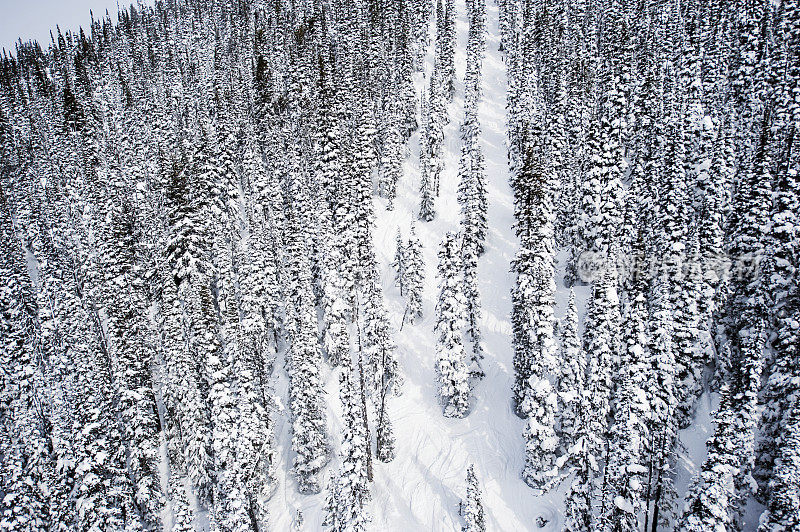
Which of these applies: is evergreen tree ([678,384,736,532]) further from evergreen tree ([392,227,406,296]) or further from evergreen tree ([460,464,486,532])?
evergreen tree ([392,227,406,296])

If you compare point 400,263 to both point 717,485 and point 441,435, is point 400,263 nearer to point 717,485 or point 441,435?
point 441,435

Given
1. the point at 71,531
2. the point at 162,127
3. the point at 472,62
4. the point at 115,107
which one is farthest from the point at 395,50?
the point at 71,531

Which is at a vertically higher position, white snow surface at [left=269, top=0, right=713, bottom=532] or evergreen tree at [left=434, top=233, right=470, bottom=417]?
evergreen tree at [left=434, top=233, right=470, bottom=417]

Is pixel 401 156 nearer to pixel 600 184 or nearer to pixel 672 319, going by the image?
pixel 600 184

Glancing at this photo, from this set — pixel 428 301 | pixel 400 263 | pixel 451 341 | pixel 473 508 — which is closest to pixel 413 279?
pixel 400 263

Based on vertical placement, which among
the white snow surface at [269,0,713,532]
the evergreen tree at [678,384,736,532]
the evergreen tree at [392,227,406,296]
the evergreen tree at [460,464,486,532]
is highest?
the evergreen tree at [678,384,736,532]

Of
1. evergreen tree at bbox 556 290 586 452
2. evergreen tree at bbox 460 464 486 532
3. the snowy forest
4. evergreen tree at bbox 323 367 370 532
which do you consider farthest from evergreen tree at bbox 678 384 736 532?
evergreen tree at bbox 323 367 370 532

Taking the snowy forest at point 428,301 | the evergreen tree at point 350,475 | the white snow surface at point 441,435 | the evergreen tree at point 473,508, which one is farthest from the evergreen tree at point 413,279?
the evergreen tree at point 473,508
